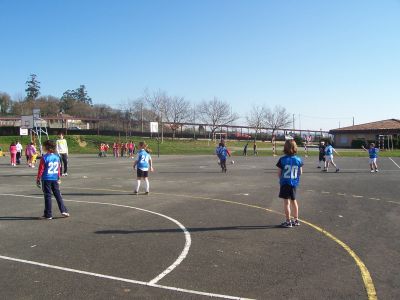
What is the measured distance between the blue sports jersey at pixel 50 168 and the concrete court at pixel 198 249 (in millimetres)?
897

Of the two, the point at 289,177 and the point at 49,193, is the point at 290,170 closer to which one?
the point at 289,177

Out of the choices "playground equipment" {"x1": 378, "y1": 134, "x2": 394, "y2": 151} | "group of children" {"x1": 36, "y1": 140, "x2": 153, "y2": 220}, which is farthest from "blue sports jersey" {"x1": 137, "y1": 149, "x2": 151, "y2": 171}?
"playground equipment" {"x1": 378, "y1": 134, "x2": 394, "y2": 151}

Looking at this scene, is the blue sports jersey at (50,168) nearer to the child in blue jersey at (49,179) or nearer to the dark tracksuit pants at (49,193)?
the child in blue jersey at (49,179)

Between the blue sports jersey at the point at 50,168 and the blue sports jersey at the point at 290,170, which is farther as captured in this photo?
the blue sports jersey at the point at 50,168

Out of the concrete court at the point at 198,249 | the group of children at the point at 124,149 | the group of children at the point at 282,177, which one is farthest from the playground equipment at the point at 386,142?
the group of children at the point at 282,177

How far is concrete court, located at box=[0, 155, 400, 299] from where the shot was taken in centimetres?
498

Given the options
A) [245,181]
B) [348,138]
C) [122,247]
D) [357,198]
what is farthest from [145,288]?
[348,138]

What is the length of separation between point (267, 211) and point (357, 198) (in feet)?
12.4

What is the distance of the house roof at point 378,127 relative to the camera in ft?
222

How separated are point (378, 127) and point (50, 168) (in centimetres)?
6901

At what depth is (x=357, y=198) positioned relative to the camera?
40.4ft

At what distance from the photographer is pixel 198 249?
661cm

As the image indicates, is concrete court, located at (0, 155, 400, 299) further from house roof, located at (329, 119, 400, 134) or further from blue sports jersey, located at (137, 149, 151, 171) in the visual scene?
house roof, located at (329, 119, 400, 134)

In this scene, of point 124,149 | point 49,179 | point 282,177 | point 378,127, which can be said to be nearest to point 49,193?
point 49,179
